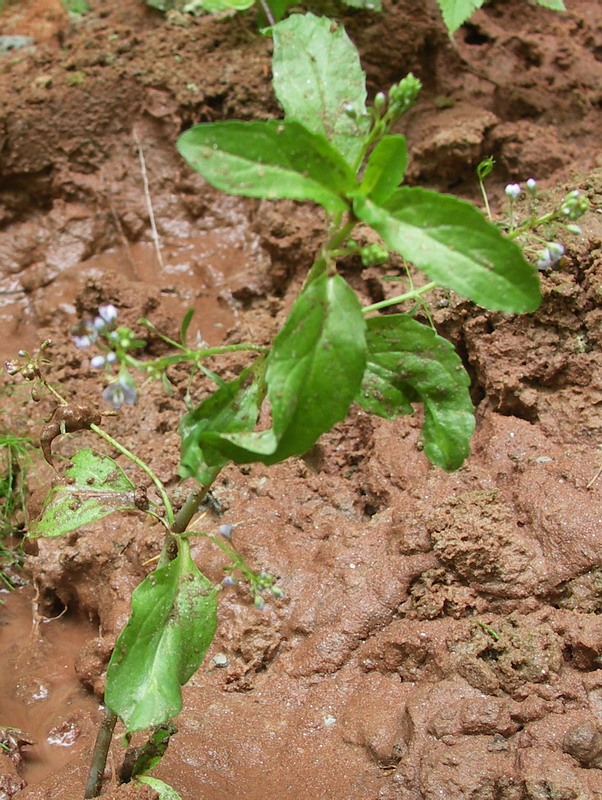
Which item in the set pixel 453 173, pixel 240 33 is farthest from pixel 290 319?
pixel 240 33

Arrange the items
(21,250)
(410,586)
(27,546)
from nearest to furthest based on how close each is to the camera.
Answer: (410,586), (27,546), (21,250)

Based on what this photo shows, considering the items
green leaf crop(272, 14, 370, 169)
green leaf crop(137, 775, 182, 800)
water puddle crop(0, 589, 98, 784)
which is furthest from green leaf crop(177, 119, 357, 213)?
water puddle crop(0, 589, 98, 784)

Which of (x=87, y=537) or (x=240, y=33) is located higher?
(x=240, y=33)

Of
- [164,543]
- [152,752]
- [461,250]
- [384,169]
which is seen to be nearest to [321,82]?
[384,169]

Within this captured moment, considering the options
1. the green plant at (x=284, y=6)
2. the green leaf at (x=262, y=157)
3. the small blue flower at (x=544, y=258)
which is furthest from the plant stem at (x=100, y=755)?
the green plant at (x=284, y=6)

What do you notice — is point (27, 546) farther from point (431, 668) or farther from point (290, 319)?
point (290, 319)
